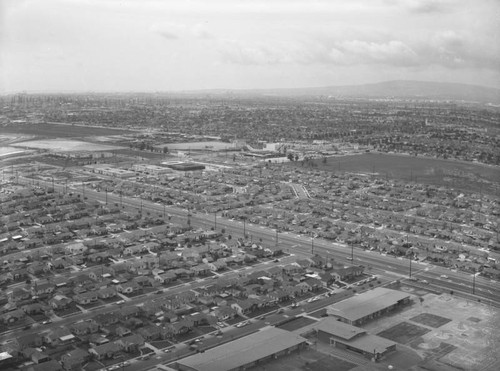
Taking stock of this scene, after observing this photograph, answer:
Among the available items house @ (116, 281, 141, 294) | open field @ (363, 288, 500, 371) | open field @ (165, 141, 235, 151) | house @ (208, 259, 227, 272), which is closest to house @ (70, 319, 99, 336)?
house @ (116, 281, 141, 294)

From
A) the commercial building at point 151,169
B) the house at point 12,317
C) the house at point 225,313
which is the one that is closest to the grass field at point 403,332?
the house at point 225,313

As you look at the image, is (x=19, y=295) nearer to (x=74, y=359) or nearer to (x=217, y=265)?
(x=74, y=359)

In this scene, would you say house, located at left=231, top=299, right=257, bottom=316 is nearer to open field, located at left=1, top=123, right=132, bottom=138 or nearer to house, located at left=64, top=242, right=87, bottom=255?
house, located at left=64, top=242, right=87, bottom=255

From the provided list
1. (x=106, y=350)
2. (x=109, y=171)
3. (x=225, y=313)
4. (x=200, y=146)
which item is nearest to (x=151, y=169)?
(x=109, y=171)

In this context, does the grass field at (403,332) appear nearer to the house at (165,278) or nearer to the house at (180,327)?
the house at (180,327)

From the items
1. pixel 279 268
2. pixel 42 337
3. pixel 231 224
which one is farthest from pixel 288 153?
pixel 42 337
